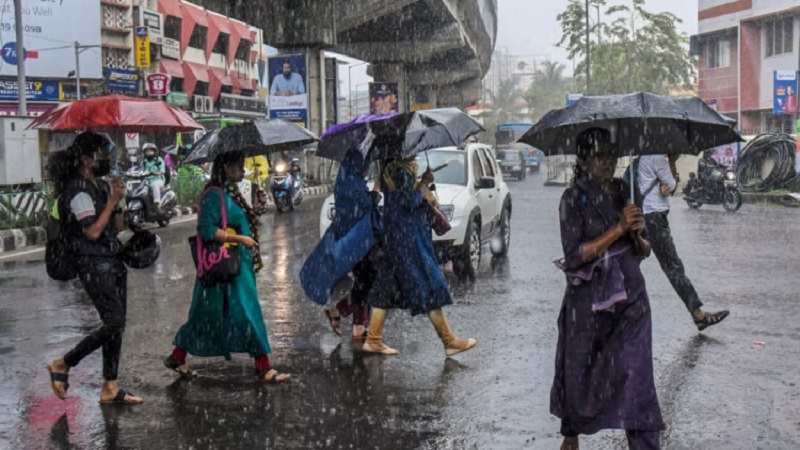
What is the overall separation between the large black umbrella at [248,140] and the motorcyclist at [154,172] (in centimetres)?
1233

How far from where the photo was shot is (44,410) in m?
5.97

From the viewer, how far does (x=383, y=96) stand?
44.0 meters

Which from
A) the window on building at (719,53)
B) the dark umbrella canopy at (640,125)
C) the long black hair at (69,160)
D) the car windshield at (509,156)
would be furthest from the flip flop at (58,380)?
the car windshield at (509,156)

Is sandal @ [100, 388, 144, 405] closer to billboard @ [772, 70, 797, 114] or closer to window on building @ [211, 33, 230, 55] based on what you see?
billboard @ [772, 70, 797, 114]

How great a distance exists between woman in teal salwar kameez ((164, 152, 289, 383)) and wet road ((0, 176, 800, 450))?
27 centimetres

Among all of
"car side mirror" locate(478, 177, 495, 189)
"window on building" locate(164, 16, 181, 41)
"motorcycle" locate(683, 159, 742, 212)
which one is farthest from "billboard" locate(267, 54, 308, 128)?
"window on building" locate(164, 16, 181, 41)

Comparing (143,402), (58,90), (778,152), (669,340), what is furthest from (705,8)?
(143,402)

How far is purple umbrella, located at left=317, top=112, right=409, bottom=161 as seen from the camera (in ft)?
24.4

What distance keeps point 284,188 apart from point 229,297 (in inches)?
700

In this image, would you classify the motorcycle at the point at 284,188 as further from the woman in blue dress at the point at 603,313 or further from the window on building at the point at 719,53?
the window on building at the point at 719,53

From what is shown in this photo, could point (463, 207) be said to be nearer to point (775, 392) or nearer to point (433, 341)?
point (433, 341)

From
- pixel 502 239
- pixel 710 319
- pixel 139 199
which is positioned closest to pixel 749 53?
pixel 139 199

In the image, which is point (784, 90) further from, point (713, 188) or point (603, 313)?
point (603, 313)

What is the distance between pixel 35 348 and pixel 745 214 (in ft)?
56.7
